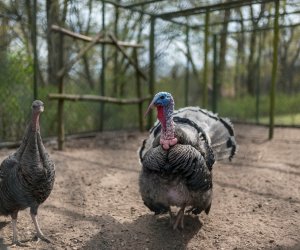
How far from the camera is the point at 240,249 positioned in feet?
9.71

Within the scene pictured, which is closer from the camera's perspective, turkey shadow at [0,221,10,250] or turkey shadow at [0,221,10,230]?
turkey shadow at [0,221,10,250]

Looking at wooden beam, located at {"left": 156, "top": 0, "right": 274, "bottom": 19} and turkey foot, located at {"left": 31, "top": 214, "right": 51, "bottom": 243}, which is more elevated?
wooden beam, located at {"left": 156, "top": 0, "right": 274, "bottom": 19}

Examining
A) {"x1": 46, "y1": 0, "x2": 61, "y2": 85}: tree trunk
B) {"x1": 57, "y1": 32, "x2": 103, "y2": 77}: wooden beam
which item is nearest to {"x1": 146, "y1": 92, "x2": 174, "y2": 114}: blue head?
{"x1": 57, "y1": 32, "x2": 103, "y2": 77}: wooden beam

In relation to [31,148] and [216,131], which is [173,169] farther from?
[216,131]

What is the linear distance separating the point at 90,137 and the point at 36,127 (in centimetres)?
458

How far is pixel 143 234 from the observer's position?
127 inches

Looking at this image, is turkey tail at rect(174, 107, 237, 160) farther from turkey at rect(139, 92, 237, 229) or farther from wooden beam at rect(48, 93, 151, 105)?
wooden beam at rect(48, 93, 151, 105)

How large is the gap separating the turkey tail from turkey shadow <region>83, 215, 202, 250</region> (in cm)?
78

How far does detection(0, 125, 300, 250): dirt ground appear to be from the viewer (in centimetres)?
309

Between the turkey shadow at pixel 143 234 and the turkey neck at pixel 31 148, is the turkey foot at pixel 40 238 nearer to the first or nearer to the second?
the turkey shadow at pixel 143 234

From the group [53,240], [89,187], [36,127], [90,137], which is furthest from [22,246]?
[90,137]

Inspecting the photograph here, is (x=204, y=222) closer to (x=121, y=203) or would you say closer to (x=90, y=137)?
(x=121, y=203)

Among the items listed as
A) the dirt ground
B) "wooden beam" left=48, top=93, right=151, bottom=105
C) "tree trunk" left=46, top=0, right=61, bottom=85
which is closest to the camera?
the dirt ground

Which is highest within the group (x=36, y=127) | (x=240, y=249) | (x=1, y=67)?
(x=1, y=67)
